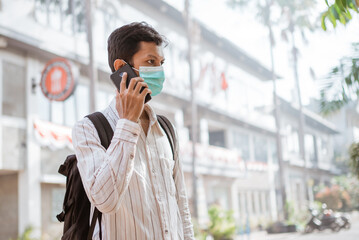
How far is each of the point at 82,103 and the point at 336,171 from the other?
131ft

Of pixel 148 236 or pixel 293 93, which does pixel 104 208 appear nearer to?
pixel 148 236

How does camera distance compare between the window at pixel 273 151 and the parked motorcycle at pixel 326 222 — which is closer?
the parked motorcycle at pixel 326 222

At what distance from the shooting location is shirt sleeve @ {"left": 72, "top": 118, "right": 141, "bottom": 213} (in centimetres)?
179

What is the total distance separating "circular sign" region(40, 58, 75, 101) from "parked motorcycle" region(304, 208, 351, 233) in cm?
1277

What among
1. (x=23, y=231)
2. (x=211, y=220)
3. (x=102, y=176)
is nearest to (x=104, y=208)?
(x=102, y=176)

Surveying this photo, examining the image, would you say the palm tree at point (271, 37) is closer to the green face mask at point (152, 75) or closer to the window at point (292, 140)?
the window at point (292, 140)

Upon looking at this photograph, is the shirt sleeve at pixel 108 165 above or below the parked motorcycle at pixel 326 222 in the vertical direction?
above

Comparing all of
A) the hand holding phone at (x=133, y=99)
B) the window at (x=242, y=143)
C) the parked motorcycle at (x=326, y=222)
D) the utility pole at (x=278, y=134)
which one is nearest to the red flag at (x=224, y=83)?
the utility pole at (x=278, y=134)

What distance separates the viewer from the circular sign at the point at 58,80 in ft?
43.8

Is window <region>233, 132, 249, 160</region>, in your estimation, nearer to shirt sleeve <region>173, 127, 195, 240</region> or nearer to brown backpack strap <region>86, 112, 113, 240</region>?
shirt sleeve <region>173, 127, 195, 240</region>

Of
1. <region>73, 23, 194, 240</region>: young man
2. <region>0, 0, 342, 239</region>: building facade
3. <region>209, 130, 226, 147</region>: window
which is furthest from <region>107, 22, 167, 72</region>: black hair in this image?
<region>209, 130, 226, 147</region>: window

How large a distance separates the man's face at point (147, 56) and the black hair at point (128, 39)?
2 centimetres

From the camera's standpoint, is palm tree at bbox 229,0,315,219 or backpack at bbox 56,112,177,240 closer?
backpack at bbox 56,112,177,240

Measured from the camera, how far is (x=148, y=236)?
1.95 metres
